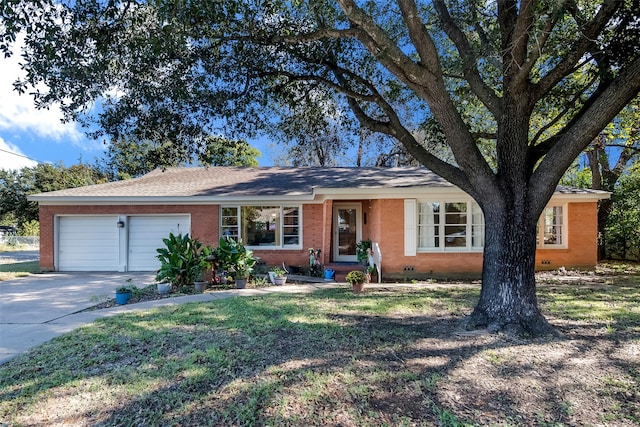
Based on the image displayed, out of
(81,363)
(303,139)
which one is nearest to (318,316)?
(81,363)

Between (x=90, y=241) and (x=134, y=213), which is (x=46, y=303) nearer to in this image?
(x=134, y=213)

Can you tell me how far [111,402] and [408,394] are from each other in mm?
2622

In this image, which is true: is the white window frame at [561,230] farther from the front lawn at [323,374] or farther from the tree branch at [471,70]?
the tree branch at [471,70]

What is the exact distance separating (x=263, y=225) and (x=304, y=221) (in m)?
1.56

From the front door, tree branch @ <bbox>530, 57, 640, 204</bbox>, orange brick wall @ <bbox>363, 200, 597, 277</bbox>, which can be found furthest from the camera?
the front door

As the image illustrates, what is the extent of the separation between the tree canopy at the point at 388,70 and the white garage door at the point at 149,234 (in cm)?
557

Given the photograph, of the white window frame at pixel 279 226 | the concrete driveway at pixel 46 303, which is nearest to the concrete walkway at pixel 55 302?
the concrete driveway at pixel 46 303

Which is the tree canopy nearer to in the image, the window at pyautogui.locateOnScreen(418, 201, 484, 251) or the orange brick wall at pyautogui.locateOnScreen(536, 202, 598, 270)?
the window at pyautogui.locateOnScreen(418, 201, 484, 251)

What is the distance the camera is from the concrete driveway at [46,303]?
5199mm

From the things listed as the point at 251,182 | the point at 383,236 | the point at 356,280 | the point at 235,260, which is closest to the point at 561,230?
the point at 383,236

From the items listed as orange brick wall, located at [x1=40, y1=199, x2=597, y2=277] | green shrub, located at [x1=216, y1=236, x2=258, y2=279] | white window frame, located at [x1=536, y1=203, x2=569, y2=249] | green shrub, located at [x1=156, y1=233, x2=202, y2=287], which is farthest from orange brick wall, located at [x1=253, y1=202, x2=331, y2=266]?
white window frame, located at [x1=536, y1=203, x2=569, y2=249]

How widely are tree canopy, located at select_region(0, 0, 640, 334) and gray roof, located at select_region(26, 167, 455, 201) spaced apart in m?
4.09

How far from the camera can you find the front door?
46.4ft

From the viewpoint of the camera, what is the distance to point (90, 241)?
12.9m
